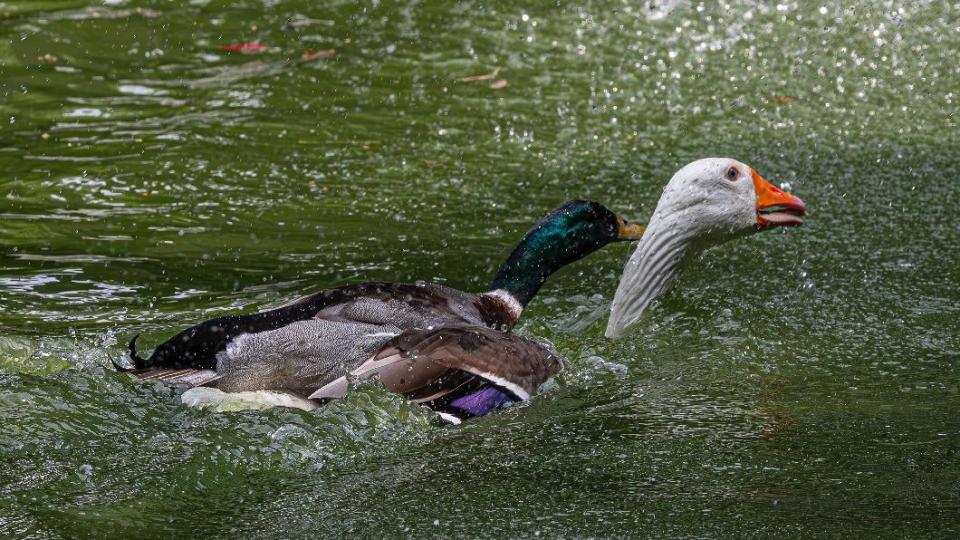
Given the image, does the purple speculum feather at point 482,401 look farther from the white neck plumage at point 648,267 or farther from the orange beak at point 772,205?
the orange beak at point 772,205

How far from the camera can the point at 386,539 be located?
412 centimetres

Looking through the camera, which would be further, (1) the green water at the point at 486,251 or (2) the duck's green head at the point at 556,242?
(2) the duck's green head at the point at 556,242

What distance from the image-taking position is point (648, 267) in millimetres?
6180

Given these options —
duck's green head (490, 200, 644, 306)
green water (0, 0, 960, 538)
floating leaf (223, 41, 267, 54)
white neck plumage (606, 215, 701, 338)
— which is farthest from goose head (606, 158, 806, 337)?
floating leaf (223, 41, 267, 54)

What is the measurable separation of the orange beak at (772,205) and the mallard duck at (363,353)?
1212 millimetres

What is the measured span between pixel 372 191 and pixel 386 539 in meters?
4.22

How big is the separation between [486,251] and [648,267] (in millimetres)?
1288

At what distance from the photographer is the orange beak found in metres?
6.26

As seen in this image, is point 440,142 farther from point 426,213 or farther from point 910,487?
point 910,487

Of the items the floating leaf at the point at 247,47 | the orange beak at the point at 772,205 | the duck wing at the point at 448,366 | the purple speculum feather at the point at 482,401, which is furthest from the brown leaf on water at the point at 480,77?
the purple speculum feather at the point at 482,401

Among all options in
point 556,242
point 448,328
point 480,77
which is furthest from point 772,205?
point 480,77

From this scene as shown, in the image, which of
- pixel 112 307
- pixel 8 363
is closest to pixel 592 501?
pixel 8 363

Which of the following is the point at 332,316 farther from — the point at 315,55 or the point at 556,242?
the point at 315,55

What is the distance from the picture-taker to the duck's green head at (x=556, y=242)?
632 cm
